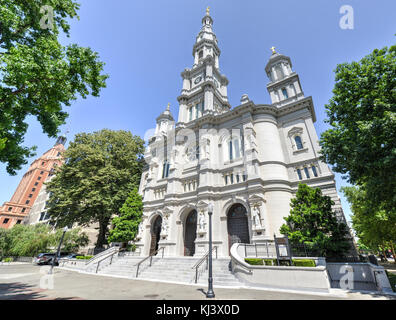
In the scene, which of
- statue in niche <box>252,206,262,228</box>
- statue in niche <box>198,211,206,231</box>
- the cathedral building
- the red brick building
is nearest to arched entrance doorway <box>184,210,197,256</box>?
the cathedral building

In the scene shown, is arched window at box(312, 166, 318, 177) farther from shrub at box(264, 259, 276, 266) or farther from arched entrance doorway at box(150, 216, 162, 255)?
arched entrance doorway at box(150, 216, 162, 255)

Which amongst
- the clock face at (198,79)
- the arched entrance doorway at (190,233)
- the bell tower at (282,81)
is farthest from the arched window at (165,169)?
the bell tower at (282,81)

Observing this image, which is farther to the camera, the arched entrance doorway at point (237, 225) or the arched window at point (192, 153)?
the arched window at point (192, 153)

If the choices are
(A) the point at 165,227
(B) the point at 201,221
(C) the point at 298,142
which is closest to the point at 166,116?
(A) the point at 165,227

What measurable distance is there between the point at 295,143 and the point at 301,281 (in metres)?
15.1

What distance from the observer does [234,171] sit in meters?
22.1

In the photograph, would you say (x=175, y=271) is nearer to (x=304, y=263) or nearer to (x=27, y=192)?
(x=304, y=263)

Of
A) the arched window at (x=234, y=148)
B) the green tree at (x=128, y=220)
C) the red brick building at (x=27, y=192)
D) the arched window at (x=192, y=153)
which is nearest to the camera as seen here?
the arched window at (x=234, y=148)

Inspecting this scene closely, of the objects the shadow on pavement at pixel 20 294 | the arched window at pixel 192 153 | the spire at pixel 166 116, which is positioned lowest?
the shadow on pavement at pixel 20 294

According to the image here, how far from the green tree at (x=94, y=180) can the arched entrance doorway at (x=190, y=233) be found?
11090 millimetres

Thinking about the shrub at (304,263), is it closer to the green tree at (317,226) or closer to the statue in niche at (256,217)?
the green tree at (317,226)

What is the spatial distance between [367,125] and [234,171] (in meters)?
13.3

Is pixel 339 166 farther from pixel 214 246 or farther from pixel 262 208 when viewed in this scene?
pixel 214 246

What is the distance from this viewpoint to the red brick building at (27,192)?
80.9 metres
